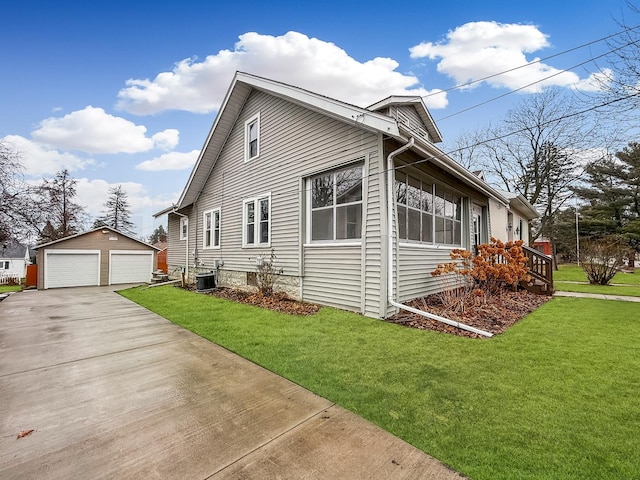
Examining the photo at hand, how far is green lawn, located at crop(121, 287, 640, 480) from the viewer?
1982 mm

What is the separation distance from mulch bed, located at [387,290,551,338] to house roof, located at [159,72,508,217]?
3.21 m

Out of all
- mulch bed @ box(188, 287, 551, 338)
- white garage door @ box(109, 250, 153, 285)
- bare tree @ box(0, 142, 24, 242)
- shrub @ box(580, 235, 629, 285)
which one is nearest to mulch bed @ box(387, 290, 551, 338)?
mulch bed @ box(188, 287, 551, 338)

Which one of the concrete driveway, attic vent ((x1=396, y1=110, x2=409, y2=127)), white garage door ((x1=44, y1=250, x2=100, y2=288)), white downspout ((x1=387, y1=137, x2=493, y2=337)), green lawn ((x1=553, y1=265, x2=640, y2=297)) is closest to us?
the concrete driveway

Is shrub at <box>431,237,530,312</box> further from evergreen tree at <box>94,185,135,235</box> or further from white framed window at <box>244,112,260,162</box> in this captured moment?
evergreen tree at <box>94,185,135,235</box>

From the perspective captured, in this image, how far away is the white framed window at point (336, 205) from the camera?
6570 millimetres

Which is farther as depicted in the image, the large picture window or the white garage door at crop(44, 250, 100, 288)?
the white garage door at crop(44, 250, 100, 288)

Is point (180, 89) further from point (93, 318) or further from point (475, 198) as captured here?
point (475, 198)

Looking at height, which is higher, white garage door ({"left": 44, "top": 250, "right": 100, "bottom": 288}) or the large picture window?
the large picture window

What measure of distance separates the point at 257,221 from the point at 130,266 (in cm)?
1199

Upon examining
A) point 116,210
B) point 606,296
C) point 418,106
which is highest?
point 418,106

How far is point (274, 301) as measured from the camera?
771 cm

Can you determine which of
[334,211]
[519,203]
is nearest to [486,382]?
[334,211]

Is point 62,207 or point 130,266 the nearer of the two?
point 130,266

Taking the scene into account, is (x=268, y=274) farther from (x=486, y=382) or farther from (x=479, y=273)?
(x=486, y=382)
